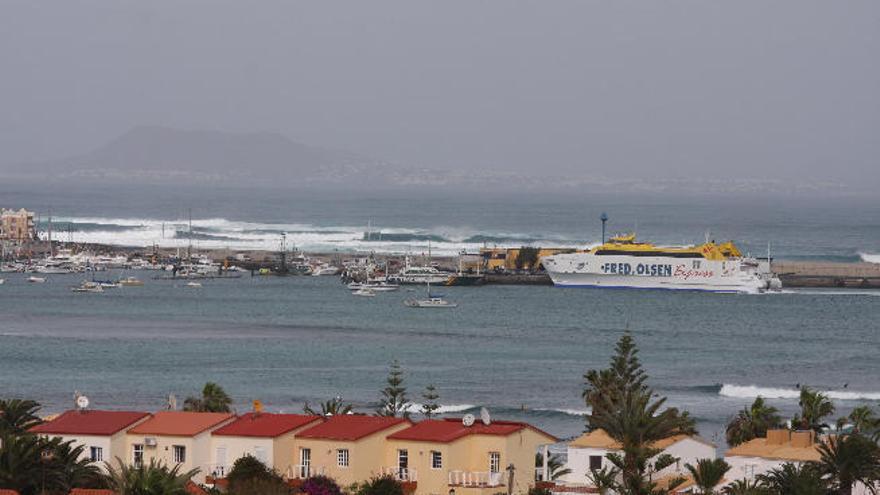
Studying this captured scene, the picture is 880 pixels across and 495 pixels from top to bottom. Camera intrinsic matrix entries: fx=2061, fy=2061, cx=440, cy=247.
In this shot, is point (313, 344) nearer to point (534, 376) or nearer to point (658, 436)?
point (534, 376)

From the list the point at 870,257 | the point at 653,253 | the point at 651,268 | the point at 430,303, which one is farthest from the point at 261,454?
the point at 870,257

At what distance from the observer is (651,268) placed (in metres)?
113

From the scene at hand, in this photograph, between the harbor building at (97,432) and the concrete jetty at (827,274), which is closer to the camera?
the harbor building at (97,432)

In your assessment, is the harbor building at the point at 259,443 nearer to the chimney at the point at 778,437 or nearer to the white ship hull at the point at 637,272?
the chimney at the point at 778,437

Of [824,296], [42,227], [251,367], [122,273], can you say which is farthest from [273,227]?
[251,367]

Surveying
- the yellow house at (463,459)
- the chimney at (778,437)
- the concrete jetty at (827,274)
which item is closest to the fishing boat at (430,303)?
the concrete jetty at (827,274)

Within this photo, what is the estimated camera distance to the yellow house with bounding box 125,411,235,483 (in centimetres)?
3034

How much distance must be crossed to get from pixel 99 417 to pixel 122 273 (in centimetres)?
8721

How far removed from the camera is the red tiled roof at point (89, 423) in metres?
30.6

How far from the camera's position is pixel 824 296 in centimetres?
10325

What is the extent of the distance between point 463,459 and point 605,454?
3.69 metres

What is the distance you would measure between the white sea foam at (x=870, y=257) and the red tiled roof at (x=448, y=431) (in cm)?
11011

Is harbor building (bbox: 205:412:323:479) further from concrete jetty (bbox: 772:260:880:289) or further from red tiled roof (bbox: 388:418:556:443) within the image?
concrete jetty (bbox: 772:260:880:289)

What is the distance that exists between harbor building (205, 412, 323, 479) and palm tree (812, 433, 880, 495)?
7.56m
